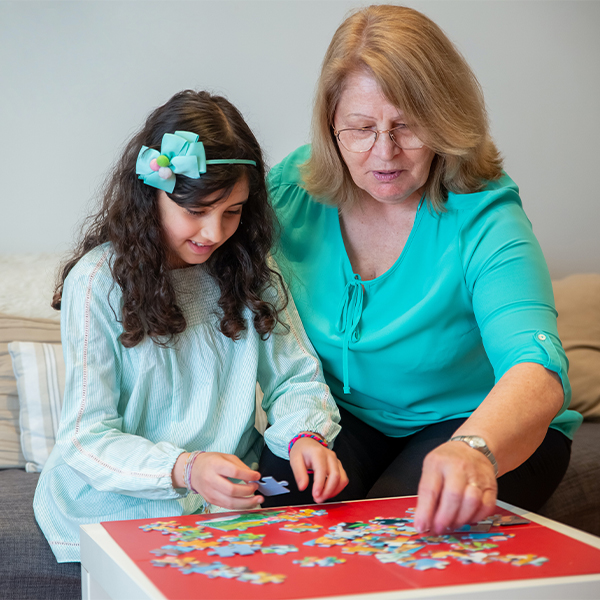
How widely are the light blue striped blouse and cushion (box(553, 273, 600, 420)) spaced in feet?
3.62

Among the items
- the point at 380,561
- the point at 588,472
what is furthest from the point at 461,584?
the point at 588,472

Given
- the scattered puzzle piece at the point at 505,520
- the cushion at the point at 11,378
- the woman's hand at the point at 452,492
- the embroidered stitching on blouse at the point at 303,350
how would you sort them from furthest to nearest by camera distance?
1. the cushion at the point at 11,378
2. the embroidered stitching on blouse at the point at 303,350
3. the scattered puzzle piece at the point at 505,520
4. the woman's hand at the point at 452,492

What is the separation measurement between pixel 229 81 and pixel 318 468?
4.93 ft

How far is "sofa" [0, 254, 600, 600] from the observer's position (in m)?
1.20

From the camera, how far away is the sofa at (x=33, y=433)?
1.20m

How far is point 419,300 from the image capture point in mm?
1364

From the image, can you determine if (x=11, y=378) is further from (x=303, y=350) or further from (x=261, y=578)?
(x=261, y=578)

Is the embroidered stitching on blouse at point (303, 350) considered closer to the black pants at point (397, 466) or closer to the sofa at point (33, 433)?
the black pants at point (397, 466)

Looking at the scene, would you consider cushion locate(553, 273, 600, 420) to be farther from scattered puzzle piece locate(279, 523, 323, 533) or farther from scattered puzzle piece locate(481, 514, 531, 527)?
Answer: scattered puzzle piece locate(279, 523, 323, 533)

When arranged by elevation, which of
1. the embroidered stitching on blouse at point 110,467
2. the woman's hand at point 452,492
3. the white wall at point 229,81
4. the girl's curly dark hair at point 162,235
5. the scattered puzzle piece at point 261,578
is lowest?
the embroidered stitching on blouse at point 110,467

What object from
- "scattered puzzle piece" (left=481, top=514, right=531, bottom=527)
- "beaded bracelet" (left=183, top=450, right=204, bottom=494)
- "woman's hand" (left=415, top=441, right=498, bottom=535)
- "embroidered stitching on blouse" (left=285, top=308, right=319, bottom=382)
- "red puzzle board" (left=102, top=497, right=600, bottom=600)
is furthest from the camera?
"embroidered stitching on blouse" (left=285, top=308, right=319, bottom=382)

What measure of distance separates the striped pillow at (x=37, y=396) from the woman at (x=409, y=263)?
0.62 meters

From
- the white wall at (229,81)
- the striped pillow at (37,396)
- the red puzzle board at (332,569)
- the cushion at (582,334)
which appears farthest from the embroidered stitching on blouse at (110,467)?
the cushion at (582,334)

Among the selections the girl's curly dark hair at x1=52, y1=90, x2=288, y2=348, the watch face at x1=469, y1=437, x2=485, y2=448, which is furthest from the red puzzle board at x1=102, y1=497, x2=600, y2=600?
the girl's curly dark hair at x1=52, y1=90, x2=288, y2=348
